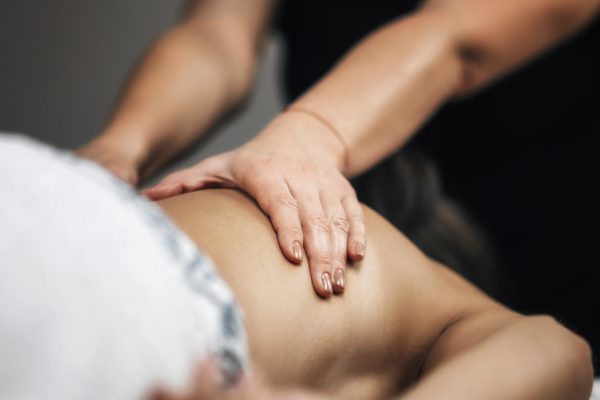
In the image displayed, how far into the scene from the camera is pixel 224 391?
1.35 feet

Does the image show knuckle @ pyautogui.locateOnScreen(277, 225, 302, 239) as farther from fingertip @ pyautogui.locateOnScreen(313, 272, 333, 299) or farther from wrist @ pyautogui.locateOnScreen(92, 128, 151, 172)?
wrist @ pyautogui.locateOnScreen(92, 128, 151, 172)

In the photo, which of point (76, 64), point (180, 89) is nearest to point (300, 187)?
point (180, 89)

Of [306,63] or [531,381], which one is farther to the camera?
[306,63]

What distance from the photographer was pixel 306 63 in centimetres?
124

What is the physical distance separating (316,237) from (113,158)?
1.18 feet

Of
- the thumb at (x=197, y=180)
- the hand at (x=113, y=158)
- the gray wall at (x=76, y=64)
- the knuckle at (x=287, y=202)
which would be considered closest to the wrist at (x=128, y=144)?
the hand at (x=113, y=158)

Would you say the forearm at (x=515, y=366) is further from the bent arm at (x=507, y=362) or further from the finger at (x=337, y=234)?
the finger at (x=337, y=234)

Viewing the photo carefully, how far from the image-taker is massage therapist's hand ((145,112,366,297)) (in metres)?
0.63

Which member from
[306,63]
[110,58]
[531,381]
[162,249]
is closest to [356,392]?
[531,381]

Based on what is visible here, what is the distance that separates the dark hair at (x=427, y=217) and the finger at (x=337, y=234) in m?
0.36

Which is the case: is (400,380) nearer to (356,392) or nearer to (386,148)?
(356,392)

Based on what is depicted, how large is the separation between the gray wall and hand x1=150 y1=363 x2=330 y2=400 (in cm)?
164

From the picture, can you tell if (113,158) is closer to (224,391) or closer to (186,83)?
(186,83)

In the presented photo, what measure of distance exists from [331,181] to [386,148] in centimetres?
17
